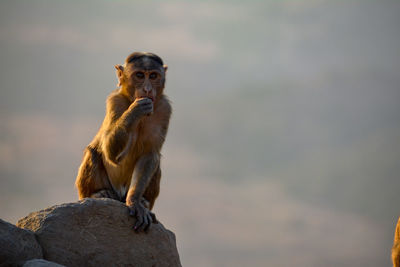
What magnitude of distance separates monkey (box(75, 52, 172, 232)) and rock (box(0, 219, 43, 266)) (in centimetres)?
227

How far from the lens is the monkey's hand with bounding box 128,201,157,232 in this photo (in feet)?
29.4

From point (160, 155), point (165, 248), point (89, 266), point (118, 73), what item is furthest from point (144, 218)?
point (118, 73)

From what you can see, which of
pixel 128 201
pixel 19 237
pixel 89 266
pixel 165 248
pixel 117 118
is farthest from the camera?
pixel 117 118

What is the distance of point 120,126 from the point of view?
398 inches

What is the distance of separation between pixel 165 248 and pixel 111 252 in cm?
98

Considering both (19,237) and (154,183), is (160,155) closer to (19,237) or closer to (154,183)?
(154,183)

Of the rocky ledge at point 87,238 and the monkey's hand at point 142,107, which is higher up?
the monkey's hand at point 142,107

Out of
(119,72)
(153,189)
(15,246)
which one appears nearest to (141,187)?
(153,189)

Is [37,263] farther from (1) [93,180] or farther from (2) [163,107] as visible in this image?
(2) [163,107]

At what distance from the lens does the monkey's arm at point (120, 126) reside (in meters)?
9.90

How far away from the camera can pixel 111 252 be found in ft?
27.5

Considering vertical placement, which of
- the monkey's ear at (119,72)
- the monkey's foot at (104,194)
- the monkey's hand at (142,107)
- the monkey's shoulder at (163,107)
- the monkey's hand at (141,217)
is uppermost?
the monkey's ear at (119,72)

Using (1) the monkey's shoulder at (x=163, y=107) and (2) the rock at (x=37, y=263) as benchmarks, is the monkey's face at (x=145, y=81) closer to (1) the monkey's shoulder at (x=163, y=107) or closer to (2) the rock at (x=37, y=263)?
(1) the monkey's shoulder at (x=163, y=107)

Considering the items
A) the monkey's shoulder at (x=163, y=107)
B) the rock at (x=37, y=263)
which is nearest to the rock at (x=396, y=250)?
the monkey's shoulder at (x=163, y=107)
